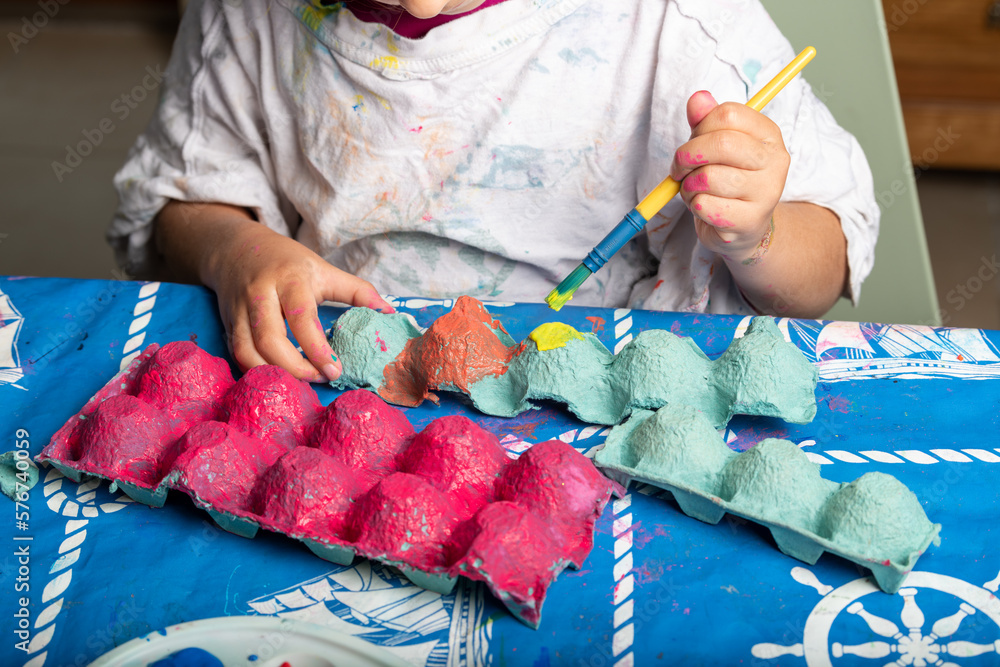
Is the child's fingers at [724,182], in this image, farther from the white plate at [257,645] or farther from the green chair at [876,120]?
the green chair at [876,120]

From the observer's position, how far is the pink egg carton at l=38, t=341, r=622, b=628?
52 centimetres

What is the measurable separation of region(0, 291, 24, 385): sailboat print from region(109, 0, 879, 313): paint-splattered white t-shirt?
0.23 meters

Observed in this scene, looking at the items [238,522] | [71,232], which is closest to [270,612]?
[238,522]

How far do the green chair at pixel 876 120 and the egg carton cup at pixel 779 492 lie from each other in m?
0.72

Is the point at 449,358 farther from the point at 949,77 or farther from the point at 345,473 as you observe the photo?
the point at 949,77

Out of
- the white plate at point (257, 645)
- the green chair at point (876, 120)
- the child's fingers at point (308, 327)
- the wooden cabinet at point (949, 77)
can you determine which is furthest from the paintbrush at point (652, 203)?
the wooden cabinet at point (949, 77)

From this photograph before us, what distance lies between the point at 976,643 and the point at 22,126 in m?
3.02

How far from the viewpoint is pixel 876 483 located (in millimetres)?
537

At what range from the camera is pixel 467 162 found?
2.88 feet

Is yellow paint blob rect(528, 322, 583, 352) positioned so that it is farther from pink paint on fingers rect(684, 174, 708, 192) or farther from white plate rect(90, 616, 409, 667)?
white plate rect(90, 616, 409, 667)

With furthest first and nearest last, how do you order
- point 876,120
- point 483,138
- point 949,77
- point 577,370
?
point 949,77 → point 876,120 → point 483,138 → point 577,370

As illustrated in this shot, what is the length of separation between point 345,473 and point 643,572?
0.22 meters

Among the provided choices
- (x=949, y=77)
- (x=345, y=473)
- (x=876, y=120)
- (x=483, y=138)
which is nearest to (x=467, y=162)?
(x=483, y=138)

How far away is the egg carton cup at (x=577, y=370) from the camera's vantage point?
2.08 ft
